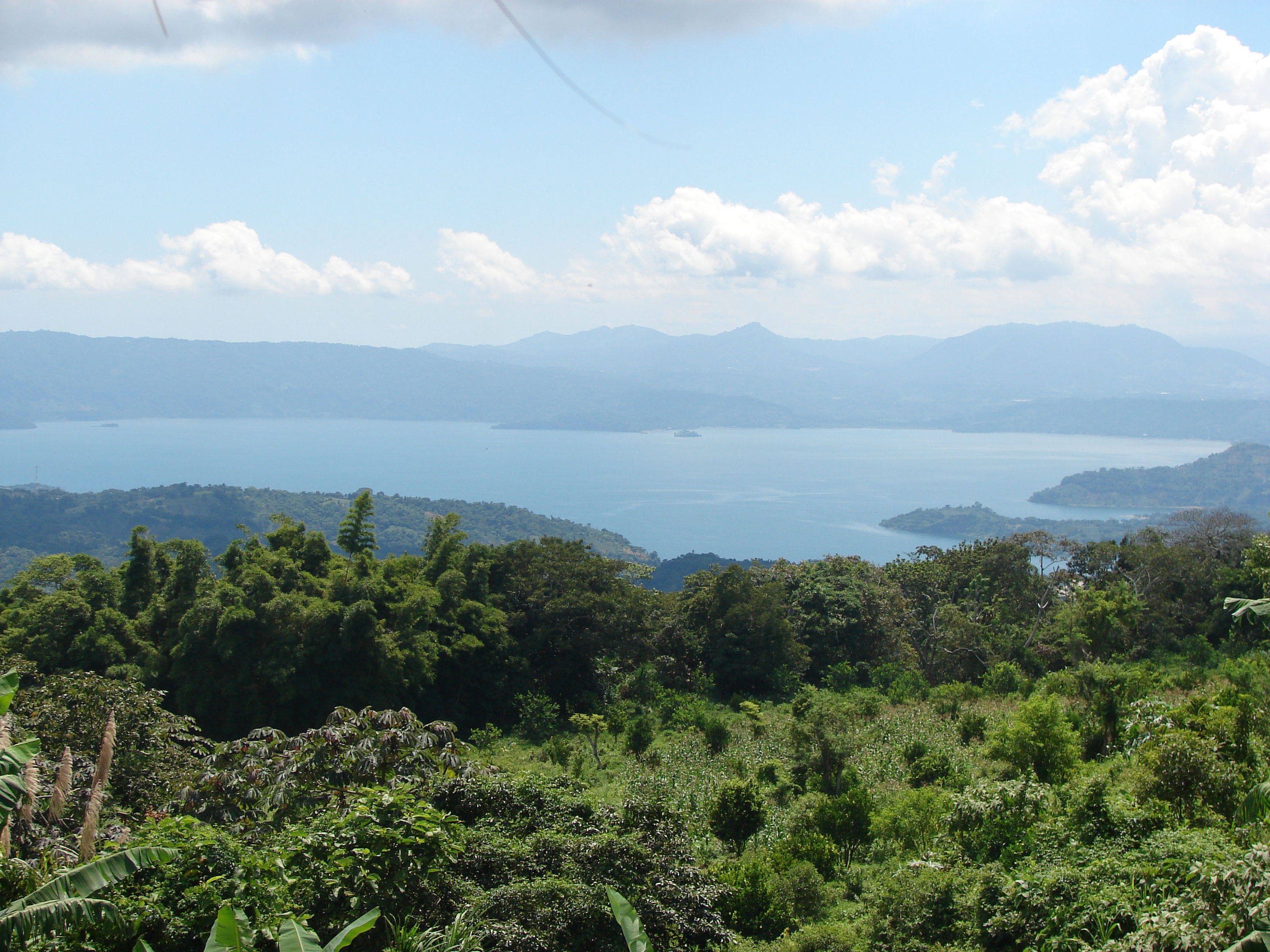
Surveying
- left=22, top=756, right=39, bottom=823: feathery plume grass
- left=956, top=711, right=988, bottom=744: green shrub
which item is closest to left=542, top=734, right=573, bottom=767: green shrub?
left=956, top=711, right=988, bottom=744: green shrub

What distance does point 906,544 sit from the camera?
279 feet

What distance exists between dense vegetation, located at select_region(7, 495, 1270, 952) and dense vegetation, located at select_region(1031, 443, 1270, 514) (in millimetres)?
93233

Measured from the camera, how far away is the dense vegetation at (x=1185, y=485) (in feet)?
314

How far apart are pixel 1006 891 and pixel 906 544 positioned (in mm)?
84576

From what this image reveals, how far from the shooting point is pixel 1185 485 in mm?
99938

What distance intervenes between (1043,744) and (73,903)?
8.69 meters

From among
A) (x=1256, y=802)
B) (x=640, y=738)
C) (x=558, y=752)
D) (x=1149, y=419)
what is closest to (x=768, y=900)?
(x=1256, y=802)

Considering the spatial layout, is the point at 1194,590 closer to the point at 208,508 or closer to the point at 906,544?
the point at 906,544

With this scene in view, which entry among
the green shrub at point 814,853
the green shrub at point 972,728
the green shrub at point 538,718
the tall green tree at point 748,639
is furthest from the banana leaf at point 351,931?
the tall green tree at point 748,639

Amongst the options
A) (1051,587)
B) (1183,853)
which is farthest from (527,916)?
(1051,587)

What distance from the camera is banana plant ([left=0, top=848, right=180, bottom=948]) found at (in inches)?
128

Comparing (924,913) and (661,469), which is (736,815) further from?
(661,469)

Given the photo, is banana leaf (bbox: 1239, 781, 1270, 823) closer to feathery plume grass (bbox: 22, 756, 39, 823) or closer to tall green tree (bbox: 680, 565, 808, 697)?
feathery plume grass (bbox: 22, 756, 39, 823)

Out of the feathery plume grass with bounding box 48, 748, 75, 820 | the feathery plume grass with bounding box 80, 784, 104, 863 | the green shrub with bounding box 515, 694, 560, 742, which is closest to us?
the feathery plume grass with bounding box 80, 784, 104, 863
